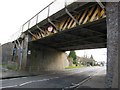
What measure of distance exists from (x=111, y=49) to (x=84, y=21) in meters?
5.46

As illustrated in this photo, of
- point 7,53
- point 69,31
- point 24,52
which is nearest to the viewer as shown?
point 69,31

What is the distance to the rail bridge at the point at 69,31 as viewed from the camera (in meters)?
10.6

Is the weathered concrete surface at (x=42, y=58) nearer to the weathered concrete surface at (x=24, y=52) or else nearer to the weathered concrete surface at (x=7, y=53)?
the weathered concrete surface at (x=24, y=52)

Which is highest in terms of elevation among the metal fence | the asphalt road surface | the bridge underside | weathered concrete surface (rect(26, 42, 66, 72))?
the metal fence

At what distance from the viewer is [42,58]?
1330 inches

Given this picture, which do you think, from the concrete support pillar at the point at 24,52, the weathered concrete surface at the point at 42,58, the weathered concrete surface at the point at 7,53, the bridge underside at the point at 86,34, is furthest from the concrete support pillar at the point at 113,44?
the weathered concrete surface at the point at 7,53

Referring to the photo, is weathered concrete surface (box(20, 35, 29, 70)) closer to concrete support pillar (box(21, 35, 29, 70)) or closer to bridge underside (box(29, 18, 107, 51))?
concrete support pillar (box(21, 35, 29, 70))

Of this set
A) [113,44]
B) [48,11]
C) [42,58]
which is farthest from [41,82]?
[42,58]

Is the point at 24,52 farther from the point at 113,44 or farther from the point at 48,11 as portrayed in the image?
the point at 113,44

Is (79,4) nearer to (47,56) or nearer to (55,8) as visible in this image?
(55,8)

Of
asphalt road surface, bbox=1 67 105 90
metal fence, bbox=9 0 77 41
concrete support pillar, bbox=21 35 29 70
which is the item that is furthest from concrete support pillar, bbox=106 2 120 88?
concrete support pillar, bbox=21 35 29 70

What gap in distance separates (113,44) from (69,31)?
9.12 meters

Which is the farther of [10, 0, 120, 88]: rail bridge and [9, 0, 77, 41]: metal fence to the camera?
[9, 0, 77, 41]: metal fence

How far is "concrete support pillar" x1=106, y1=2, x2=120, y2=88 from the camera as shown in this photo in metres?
10.0
